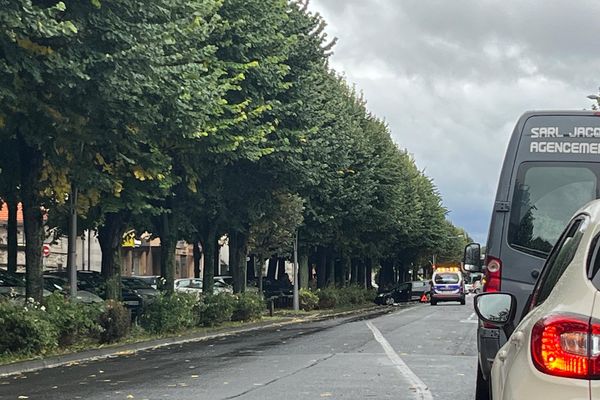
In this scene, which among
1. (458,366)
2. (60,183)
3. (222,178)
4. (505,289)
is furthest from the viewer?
(222,178)

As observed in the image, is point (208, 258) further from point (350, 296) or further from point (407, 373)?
point (350, 296)

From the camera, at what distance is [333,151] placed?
3634 cm

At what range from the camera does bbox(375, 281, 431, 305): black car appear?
221 feet

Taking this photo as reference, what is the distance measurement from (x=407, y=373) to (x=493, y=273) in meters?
5.23

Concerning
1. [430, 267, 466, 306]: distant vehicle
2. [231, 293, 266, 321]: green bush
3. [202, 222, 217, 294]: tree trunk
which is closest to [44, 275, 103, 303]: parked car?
[202, 222, 217, 294]: tree trunk

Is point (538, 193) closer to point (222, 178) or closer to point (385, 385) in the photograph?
point (385, 385)

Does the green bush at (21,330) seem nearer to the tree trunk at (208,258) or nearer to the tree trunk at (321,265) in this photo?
the tree trunk at (208,258)

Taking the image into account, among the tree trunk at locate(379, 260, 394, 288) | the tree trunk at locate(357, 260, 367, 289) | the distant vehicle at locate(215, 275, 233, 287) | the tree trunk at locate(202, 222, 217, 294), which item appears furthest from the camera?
the tree trunk at locate(379, 260, 394, 288)

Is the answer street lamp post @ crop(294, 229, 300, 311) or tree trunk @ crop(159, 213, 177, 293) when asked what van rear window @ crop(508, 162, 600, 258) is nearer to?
tree trunk @ crop(159, 213, 177, 293)

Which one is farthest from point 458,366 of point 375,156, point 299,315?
point 375,156

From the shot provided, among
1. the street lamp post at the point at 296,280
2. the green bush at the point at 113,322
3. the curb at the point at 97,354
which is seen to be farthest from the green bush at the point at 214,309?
the street lamp post at the point at 296,280

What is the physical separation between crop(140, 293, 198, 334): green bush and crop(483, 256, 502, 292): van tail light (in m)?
16.8

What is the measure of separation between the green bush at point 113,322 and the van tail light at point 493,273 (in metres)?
13.3

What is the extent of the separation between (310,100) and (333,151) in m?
6.27
